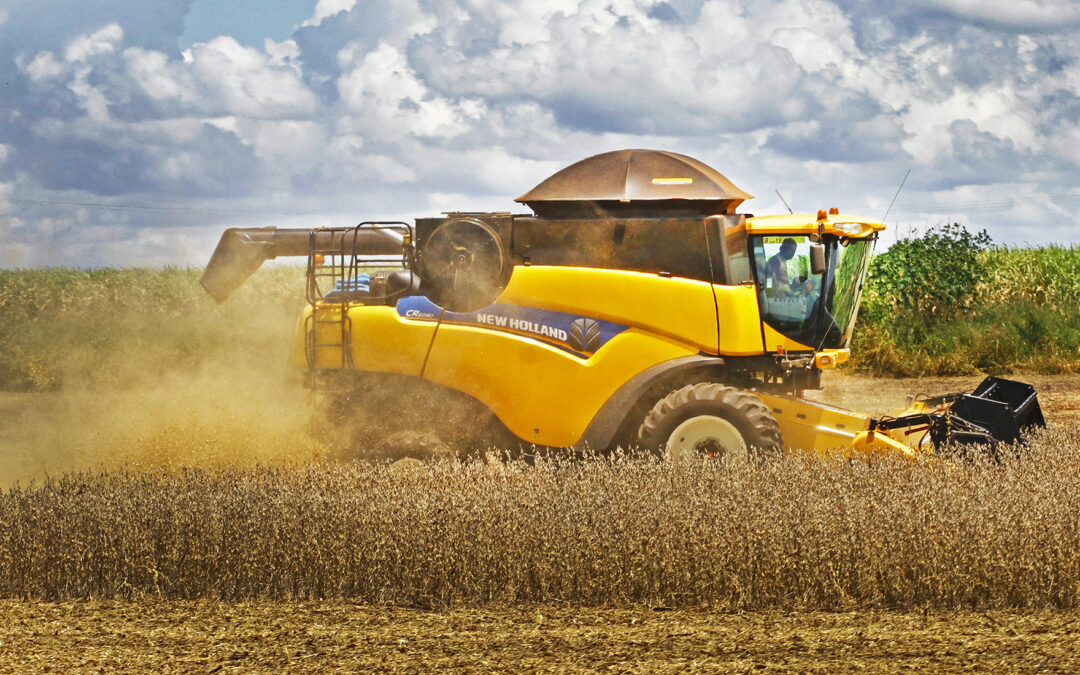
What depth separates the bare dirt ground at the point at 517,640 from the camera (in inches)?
178

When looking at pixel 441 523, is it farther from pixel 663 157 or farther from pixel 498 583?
pixel 663 157

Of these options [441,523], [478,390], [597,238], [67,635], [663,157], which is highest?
[663,157]

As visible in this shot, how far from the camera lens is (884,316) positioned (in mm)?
16766

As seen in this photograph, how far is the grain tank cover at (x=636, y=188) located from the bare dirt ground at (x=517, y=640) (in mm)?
3476

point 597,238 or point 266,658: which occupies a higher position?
point 597,238

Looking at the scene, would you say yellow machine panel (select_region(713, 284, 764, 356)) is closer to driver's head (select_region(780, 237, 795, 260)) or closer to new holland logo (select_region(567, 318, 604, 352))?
driver's head (select_region(780, 237, 795, 260))

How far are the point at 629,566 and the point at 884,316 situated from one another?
12626mm

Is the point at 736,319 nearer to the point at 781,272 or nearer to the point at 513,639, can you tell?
the point at 781,272

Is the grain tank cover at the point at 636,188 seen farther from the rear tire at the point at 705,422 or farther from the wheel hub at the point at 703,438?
the wheel hub at the point at 703,438

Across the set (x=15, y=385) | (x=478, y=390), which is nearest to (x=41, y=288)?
(x=15, y=385)

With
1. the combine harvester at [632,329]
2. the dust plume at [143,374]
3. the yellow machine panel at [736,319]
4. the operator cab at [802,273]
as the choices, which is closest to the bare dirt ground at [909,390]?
the combine harvester at [632,329]

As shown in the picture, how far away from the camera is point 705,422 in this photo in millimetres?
7207

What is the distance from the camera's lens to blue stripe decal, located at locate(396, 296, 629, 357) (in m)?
7.61

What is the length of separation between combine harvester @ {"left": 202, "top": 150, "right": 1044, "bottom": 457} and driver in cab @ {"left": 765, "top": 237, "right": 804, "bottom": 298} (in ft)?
0.03
